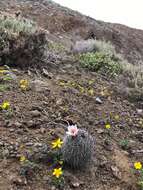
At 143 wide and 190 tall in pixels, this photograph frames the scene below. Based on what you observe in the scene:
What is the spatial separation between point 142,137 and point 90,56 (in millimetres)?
3001

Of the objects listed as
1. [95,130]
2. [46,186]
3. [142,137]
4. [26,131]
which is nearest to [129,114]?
[142,137]

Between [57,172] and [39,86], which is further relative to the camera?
[39,86]

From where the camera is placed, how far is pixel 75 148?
3545 mm

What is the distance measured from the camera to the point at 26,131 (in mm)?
4027

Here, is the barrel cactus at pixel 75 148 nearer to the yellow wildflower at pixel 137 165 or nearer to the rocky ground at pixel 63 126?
the rocky ground at pixel 63 126

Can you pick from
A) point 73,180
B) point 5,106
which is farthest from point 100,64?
point 73,180

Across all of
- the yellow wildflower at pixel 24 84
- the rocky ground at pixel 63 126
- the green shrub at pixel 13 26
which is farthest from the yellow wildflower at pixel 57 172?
the green shrub at pixel 13 26

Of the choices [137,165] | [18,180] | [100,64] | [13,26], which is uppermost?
[13,26]

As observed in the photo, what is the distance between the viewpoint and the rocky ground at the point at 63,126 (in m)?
3.48

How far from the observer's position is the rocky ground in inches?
137

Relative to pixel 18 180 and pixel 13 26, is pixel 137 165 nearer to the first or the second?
pixel 18 180

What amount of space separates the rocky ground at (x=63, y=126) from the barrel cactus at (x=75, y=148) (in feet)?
0.37

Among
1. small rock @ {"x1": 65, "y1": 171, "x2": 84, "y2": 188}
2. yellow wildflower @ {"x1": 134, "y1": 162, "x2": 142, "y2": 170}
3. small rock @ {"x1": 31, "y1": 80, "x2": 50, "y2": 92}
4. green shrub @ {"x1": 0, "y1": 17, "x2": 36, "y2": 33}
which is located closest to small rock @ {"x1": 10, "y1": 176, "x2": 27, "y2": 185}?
small rock @ {"x1": 65, "y1": 171, "x2": 84, "y2": 188}

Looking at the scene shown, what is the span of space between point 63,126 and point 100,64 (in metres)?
Answer: 3.21
